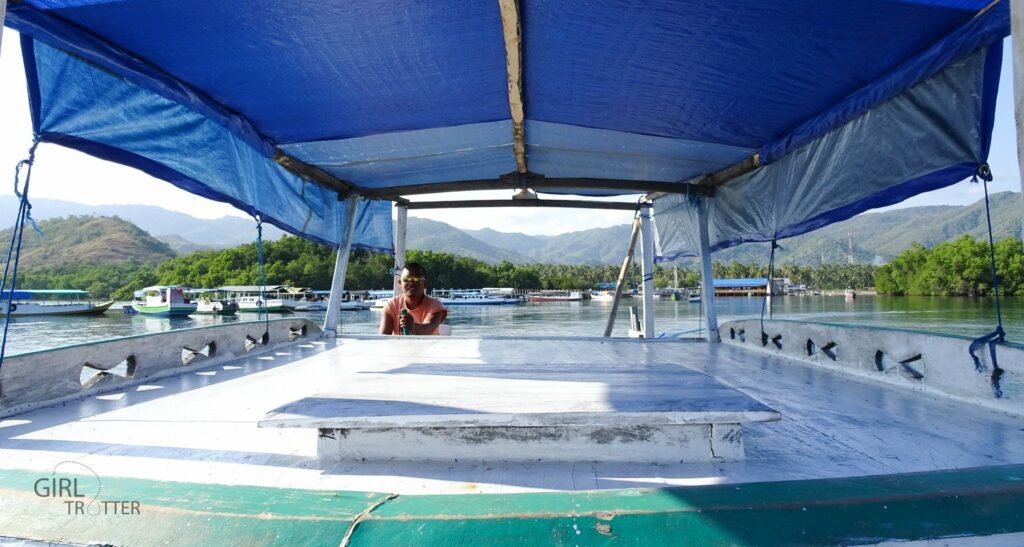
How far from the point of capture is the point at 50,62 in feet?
6.61

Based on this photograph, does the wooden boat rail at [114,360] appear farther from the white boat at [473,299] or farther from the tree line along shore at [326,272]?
the tree line along shore at [326,272]

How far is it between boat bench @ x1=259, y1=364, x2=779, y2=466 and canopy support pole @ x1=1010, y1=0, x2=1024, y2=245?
935mm

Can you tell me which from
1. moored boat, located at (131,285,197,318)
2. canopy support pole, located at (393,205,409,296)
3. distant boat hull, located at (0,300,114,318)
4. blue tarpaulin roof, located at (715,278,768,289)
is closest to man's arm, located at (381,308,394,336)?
canopy support pole, located at (393,205,409,296)

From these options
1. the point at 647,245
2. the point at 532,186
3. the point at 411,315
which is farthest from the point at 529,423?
the point at 647,245

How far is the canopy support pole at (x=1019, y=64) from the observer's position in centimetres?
114

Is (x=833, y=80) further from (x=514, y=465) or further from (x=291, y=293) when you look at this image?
(x=291, y=293)

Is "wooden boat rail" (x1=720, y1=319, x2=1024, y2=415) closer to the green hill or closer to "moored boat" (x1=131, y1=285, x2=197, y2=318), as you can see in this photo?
"moored boat" (x1=131, y1=285, x2=197, y2=318)

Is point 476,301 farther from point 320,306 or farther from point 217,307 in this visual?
point 217,307

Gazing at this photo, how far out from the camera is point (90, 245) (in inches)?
3856

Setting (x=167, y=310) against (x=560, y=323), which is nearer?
(x=560, y=323)

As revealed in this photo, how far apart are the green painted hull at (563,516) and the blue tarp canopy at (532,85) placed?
183 cm

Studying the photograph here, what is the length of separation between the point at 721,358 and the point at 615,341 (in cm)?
102

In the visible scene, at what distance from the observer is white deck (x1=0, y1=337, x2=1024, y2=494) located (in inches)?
56.6

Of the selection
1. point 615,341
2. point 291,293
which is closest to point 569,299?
point 291,293
